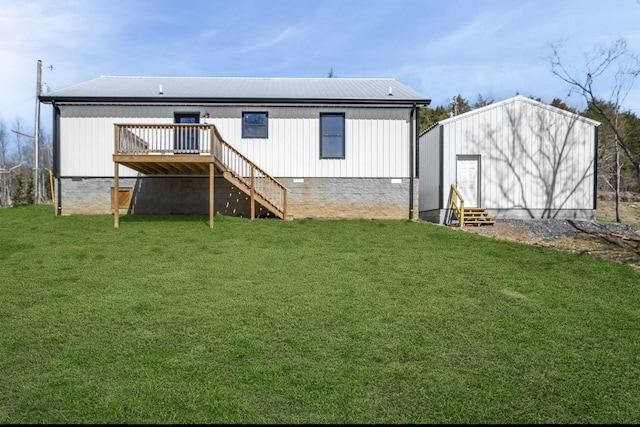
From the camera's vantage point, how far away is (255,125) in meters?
15.6

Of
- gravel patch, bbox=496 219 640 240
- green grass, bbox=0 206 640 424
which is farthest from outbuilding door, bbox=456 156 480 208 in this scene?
green grass, bbox=0 206 640 424

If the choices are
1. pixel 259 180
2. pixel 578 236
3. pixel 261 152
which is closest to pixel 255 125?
pixel 261 152

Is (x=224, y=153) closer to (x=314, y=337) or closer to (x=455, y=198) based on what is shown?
(x=455, y=198)

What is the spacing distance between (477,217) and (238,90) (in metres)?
9.73

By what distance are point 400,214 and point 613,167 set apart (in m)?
19.4

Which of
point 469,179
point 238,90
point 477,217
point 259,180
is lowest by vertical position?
point 477,217

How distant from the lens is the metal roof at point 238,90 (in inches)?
607

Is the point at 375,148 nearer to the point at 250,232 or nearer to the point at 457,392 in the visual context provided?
the point at 250,232

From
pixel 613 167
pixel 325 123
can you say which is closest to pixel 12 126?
pixel 325 123

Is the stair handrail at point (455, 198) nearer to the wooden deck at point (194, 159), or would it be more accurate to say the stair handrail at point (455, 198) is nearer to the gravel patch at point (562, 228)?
the gravel patch at point (562, 228)

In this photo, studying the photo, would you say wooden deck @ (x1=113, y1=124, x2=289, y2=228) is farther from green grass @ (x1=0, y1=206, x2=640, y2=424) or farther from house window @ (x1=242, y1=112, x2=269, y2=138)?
green grass @ (x1=0, y1=206, x2=640, y2=424)

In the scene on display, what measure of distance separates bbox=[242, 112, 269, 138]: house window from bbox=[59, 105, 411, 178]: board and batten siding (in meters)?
0.15

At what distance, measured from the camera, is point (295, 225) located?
1338 cm

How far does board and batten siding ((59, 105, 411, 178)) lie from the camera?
50.6 ft
